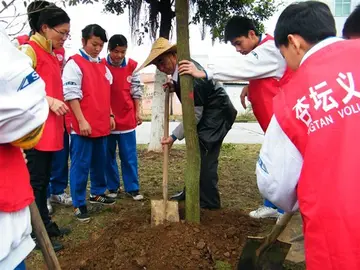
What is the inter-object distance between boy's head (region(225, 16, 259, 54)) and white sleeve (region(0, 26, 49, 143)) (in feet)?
7.40

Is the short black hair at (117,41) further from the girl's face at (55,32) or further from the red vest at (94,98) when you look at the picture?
the girl's face at (55,32)

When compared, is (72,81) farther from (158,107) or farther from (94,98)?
(158,107)

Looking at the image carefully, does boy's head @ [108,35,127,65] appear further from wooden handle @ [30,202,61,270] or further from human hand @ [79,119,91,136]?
wooden handle @ [30,202,61,270]

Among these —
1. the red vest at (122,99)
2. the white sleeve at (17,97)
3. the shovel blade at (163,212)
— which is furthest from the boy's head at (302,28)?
the red vest at (122,99)

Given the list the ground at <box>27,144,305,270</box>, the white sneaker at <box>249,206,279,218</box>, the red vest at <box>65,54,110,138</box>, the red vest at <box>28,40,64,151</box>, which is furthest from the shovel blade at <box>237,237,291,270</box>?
the red vest at <box>65,54,110,138</box>

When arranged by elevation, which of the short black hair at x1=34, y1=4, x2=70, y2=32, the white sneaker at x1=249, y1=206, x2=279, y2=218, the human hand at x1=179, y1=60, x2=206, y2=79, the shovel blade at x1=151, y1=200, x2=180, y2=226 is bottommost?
the white sneaker at x1=249, y1=206, x2=279, y2=218

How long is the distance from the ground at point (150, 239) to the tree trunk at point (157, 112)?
10.5 ft

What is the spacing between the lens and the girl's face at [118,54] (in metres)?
4.26

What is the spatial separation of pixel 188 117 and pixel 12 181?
1.73 meters

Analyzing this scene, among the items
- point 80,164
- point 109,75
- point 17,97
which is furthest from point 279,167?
point 109,75

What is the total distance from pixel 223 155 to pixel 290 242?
523 centimetres

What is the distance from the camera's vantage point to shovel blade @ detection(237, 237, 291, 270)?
2.65m

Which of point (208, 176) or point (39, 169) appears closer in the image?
point (39, 169)

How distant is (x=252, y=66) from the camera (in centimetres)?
317
